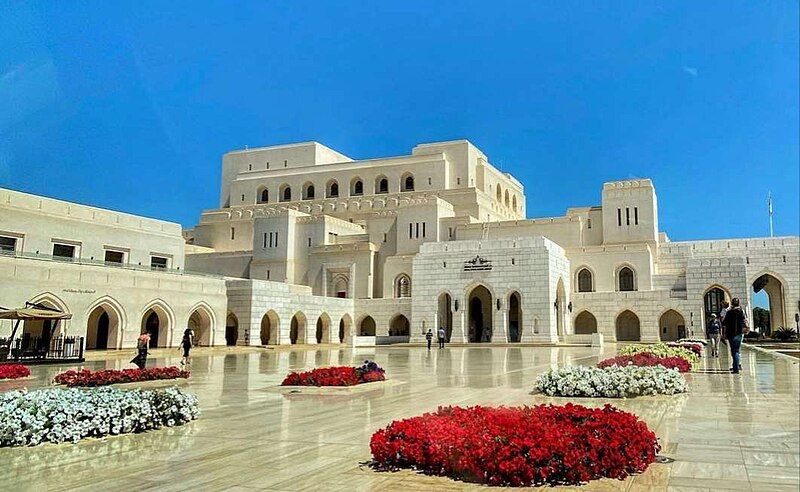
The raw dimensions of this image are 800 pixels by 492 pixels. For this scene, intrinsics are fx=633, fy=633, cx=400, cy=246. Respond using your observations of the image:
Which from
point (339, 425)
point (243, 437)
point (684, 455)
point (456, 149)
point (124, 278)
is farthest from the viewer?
point (456, 149)

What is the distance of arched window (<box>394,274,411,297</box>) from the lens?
2093 inches

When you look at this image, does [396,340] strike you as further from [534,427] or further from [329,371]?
[534,427]

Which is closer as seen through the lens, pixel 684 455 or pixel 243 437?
pixel 684 455

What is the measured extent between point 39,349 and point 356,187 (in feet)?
151

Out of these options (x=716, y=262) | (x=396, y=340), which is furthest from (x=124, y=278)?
(x=716, y=262)

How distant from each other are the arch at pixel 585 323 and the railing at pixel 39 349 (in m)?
36.2

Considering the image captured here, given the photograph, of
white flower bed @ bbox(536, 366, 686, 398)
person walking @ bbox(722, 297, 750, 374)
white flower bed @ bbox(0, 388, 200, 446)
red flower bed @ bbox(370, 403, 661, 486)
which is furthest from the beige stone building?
person walking @ bbox(722, 297, 750, 374)

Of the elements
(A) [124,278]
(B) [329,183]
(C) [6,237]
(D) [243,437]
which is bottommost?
(D) [243,437]

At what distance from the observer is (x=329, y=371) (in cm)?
1402

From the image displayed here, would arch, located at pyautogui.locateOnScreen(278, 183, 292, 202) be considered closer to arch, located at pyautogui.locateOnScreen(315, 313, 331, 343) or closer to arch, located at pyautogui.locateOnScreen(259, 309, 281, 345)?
arch, located at pyautogui.locateOnScreen(315, 313, 331, 343)

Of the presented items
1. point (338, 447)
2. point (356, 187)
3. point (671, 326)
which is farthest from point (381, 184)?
point (338, 447)

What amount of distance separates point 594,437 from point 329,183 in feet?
214

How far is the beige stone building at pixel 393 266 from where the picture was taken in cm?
3443

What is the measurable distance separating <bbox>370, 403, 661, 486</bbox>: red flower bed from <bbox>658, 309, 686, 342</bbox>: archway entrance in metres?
44.0
